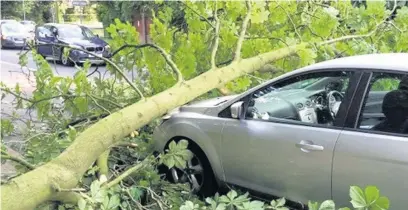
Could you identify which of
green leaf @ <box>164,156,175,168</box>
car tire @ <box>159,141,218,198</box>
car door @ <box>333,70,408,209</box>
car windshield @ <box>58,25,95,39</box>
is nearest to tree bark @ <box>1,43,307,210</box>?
green leaf @ <box>164,156,175,168</box>

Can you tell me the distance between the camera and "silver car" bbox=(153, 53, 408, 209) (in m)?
2.88

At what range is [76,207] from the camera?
298cm

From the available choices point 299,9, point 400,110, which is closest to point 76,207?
point 400,110

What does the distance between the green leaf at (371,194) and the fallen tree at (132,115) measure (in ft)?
5.93

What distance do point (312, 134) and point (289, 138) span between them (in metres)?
0.19

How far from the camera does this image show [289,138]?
3.33m

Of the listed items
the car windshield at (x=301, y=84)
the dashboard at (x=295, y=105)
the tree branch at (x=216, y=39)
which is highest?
the tree branch at (x=216, y=39)

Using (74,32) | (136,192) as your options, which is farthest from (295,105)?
(74,32)

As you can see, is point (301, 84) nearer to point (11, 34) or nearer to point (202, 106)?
point (202, 106)

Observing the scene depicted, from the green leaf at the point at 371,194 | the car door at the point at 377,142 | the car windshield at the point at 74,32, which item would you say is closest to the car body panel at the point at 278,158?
the car door at the point at 377,142

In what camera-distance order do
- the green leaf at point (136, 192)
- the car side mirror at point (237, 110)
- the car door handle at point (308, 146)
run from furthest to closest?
the car side mirror at point (237, 110) < the green leaf at point (136, 192) < the car door handle at point (308, 146)

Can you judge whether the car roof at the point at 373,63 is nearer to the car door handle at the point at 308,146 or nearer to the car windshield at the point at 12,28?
the car door handle at the point at 308,146

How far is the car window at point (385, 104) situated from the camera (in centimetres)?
290

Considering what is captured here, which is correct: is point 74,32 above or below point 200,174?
above
